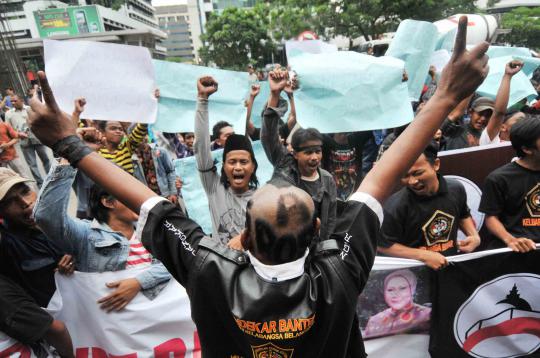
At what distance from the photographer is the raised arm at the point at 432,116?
42.3 inches

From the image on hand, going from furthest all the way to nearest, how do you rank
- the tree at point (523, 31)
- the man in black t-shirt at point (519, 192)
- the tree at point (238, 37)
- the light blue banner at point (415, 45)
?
the tree at point (238, 37), the tree at point (523, 31), the light blue banner at point (415, 45), the man in black t-shirt at point (519, 192)

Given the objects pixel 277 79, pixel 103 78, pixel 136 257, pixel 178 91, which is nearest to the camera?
pixel 136 257

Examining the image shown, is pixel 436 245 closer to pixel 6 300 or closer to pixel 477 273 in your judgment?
pixel 477 273

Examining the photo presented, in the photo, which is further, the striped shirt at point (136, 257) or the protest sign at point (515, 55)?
the protest sign at point (515, 55)

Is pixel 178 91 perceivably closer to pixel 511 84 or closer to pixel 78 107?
pixel 78 107

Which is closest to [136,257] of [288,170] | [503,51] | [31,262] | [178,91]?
[31,262]

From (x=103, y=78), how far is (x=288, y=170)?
1.43 meters

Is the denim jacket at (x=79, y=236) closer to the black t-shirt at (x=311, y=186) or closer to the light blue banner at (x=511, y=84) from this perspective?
the black t-shirt at (x=311, y=186)

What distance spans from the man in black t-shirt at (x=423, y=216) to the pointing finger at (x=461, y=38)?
1.16 metres

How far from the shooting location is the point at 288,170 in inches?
108

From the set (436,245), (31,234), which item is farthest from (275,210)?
(436,245)

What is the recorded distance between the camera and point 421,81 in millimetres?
3357

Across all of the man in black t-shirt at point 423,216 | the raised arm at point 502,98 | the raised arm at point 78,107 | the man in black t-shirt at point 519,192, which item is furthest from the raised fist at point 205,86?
the raised arm at point 502,98

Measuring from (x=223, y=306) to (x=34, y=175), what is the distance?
26.0ft
